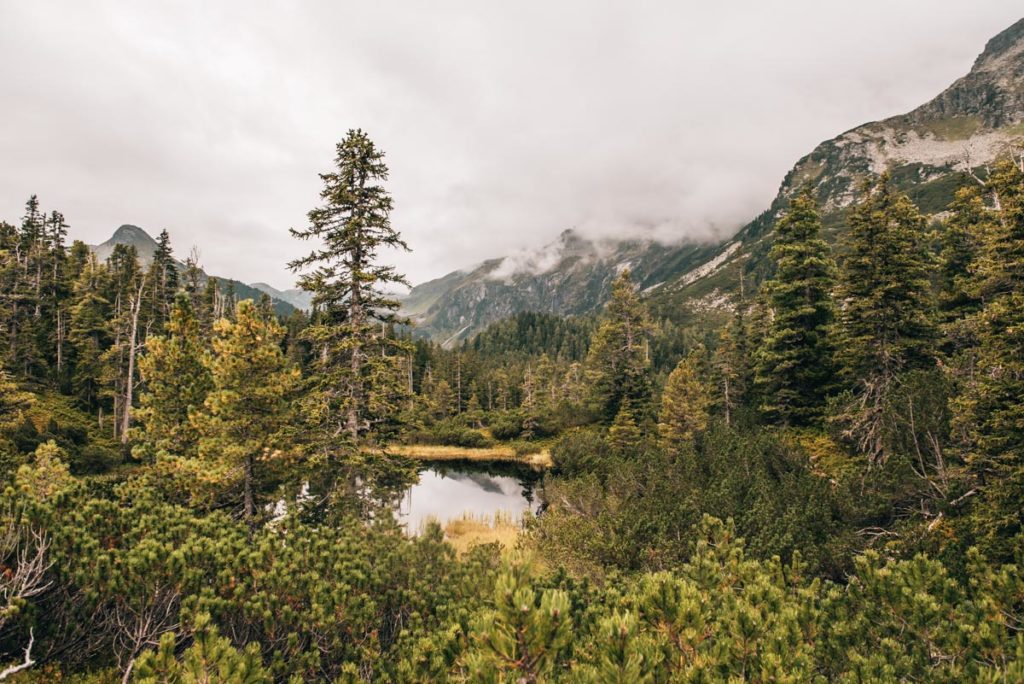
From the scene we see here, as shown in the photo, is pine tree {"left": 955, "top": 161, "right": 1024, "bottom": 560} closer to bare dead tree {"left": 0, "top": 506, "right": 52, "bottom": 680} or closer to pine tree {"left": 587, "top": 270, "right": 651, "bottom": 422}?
bare dead tree {"left": 0, "top": 506, "right": 52, "bottom": 680}

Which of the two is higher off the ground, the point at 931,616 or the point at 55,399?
the point at 55,399

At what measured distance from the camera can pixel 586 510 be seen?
2092 cm

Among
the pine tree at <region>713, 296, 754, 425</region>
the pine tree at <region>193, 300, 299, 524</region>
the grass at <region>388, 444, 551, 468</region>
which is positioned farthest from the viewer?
the grass at <region>388, 444, 551, 468</region>

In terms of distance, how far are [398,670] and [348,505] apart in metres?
9.02

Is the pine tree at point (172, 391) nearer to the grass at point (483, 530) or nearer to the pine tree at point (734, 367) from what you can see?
the grass at point (483, 530)

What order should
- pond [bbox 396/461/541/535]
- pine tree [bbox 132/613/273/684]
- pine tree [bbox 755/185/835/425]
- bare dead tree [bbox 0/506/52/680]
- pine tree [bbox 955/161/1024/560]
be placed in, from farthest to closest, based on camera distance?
1. pond [bbox 396/461/541/535]
2. pine tree [bbox 755/185/835/425]
3. pine tree [bbox 955/161/1024/560]
4. bare dead tree [bbox 0/506/52/680]
5. pine tree [bbox 132/613/273/684]

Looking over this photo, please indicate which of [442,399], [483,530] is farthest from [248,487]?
[442,399]

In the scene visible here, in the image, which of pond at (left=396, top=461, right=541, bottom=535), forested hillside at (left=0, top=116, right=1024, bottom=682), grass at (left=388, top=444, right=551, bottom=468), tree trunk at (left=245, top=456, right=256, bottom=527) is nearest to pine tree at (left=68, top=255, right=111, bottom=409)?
forested hillside at (left=0, top=116, right=1024, bottom=682)

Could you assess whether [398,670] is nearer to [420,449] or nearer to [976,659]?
[976,659]

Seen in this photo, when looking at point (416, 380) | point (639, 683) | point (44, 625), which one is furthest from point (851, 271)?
point (416, 380)

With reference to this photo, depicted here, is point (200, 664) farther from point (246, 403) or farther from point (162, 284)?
point (162, 284)

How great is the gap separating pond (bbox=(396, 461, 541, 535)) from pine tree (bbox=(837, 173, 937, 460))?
1831cm

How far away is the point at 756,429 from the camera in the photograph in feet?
81.8

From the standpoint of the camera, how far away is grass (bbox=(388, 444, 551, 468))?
52.8m
